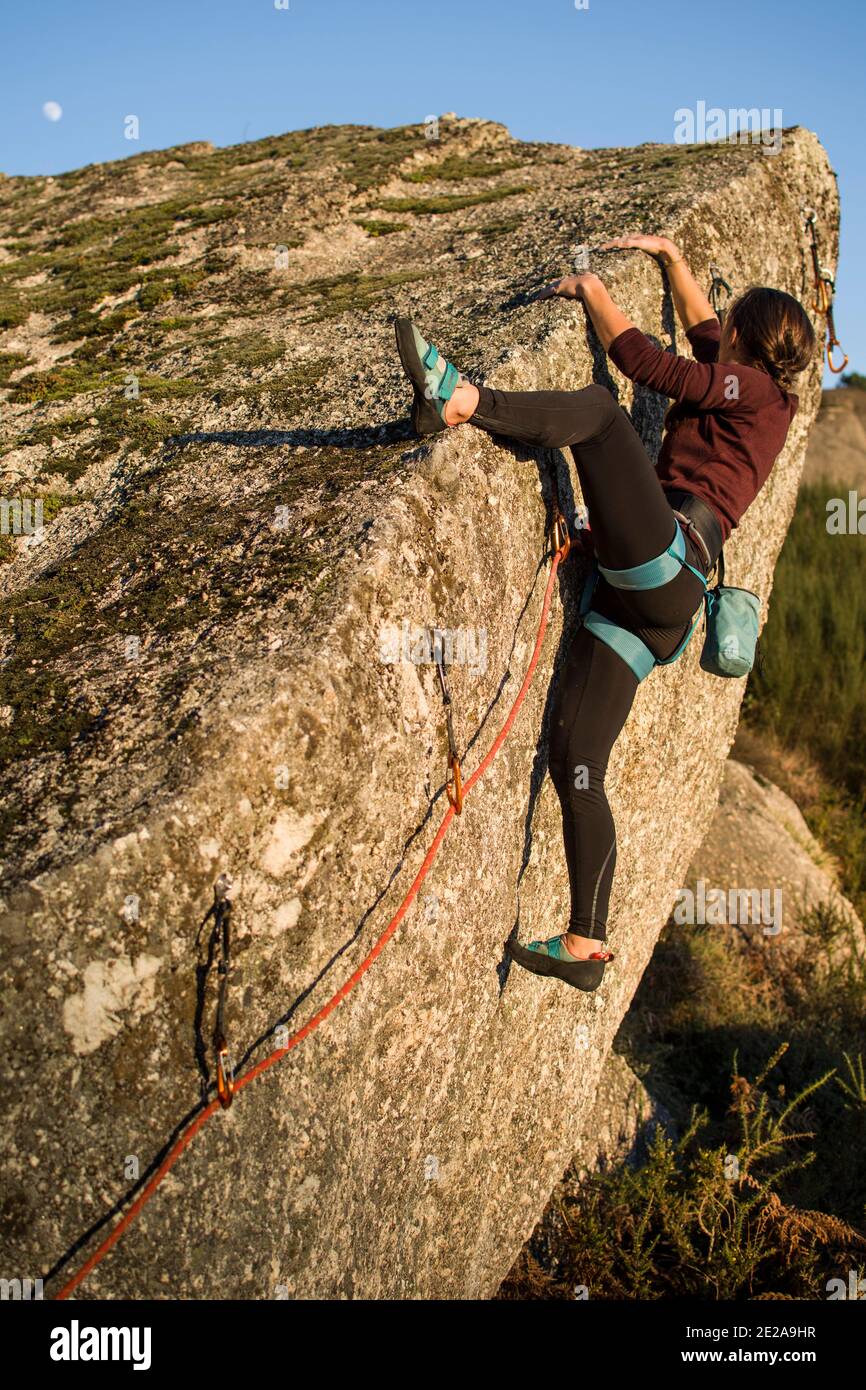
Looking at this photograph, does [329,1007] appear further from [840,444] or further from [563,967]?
[840,444]

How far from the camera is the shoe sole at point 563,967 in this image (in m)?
3.89

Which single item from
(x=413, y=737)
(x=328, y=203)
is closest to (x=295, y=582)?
(x=413, y=737)

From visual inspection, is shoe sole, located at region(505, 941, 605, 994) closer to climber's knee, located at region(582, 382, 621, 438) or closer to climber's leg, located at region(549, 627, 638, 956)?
climber's leg, located at region(549, 627, 638, 956)

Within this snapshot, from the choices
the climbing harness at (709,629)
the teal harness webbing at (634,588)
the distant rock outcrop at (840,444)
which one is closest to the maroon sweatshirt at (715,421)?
the climbing harness at (709,629)

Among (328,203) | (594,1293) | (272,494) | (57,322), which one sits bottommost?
(594,1293)

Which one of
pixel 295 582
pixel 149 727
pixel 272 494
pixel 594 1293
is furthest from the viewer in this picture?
pixel 594 1293

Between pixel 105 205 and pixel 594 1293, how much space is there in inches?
347

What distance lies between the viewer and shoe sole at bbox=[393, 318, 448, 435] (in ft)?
11.0

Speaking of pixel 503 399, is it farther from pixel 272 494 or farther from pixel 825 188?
pixel 825 188

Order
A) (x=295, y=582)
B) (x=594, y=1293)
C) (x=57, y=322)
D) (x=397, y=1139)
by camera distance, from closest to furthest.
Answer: (x=295, y=582) < (x=397, y=1139) < (x=594, y=1293) < (x=57, y=322)

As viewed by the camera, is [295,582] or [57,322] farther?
[57,322]

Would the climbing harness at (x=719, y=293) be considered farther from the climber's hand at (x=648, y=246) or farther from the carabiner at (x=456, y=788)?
the carabiner at (x=456, y=788)

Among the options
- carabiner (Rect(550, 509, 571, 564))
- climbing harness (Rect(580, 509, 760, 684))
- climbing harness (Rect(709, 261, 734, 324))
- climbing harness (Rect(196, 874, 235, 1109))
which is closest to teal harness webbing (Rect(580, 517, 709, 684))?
climbing harness (Rect(580, 509, 760, 684))

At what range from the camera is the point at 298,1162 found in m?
3.11
